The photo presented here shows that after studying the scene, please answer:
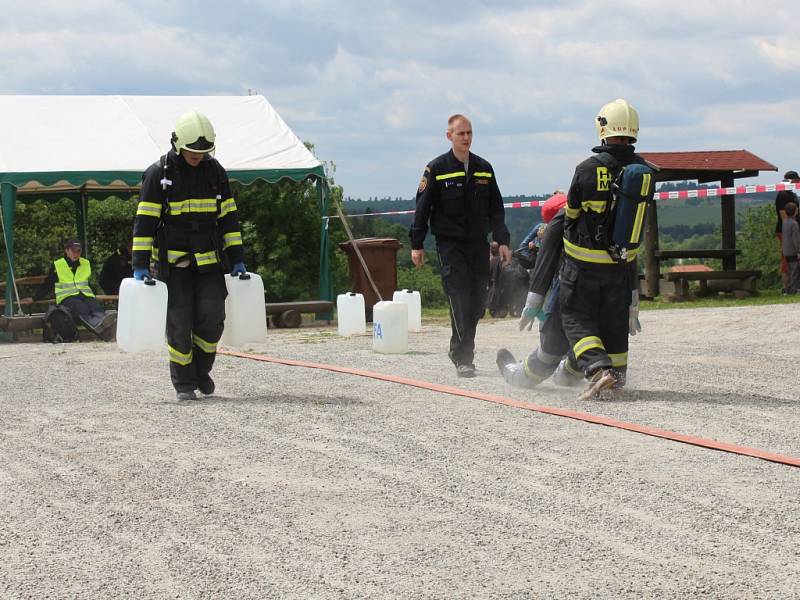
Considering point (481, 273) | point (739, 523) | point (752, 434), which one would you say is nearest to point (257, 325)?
point (481, 273)

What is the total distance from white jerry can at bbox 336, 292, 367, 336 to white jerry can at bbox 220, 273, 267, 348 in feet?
20.2

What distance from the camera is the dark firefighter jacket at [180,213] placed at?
27.0 feet

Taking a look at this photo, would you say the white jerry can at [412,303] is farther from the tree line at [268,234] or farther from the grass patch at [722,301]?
the tree line at [268,234]

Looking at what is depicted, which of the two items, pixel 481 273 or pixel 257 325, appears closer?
pixel 257 325

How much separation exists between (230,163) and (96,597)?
14.1 m

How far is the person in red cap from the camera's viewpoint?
8.27m

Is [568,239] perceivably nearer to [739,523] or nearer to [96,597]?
[739,523]

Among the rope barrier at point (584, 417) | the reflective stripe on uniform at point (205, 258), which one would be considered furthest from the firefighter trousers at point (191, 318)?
the rope barrier at point (584, 417)

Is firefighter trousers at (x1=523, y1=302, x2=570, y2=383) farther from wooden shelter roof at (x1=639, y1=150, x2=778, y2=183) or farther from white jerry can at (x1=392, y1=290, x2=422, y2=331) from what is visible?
wooden shelter roof at (x1=639, y1=150, x2=778, y2=183)

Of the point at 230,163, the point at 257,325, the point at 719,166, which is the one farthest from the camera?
the point at 719,166

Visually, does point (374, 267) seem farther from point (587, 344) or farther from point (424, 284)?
point (424, 284)

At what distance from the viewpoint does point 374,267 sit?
18672 mm

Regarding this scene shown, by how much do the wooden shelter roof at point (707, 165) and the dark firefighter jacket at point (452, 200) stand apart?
12.7m

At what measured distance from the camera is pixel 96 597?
4.02 meters
